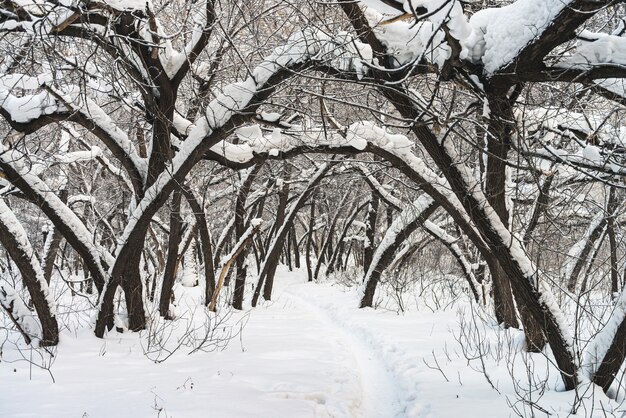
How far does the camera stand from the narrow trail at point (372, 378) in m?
5.31

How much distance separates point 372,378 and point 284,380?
1.57 m

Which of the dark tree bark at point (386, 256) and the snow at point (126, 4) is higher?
the snow at point (126, 4)

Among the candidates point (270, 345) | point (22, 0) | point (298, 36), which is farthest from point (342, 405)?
point (22, 0)

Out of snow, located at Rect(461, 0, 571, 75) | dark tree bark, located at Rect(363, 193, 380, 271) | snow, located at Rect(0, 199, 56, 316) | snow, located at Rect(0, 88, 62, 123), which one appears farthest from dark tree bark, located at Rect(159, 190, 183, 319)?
dark tree bark, located at Rect(363, 193, 380, 271)

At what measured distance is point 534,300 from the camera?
4781 millimetres

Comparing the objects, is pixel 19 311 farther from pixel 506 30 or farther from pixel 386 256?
pixel 386 256

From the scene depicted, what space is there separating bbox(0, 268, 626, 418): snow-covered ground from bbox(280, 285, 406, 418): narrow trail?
A: 2 centimetres

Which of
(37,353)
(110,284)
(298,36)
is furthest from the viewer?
(110,284)

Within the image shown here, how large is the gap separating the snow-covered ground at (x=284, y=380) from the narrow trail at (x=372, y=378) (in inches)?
0.8

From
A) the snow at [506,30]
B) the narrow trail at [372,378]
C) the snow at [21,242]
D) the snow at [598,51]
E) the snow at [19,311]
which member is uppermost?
the snow at [506,30]

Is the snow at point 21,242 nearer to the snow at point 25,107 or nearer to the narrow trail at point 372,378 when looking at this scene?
the snow at point 25,107

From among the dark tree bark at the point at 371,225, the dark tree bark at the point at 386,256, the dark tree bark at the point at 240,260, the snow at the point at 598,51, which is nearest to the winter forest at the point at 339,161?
the snow at the point at 598,51

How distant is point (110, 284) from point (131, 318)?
3.03 feet

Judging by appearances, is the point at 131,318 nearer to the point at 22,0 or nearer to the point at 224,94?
the point at 224,94
